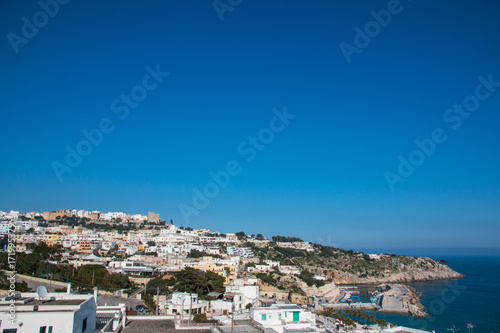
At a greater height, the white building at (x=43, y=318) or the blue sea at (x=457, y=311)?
the white building at (x=43, y=318)

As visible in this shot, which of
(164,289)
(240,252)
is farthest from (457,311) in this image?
(164,289)

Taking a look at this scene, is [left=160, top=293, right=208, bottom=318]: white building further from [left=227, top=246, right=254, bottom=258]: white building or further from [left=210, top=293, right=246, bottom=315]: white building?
[left=227, top=246, right=254, bottom=258]: white building

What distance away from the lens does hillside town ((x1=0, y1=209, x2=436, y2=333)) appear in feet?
33.6

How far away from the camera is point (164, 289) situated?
27766mm

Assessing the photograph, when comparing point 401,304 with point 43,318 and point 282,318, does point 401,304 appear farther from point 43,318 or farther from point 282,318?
point 43,318

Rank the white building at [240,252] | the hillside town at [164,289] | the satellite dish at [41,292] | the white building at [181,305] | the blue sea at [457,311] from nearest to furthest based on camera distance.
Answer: the satellite dish at [41,292] < the hillside town at [164,289] < the white building at [181,305] < the blue sea at [457,311] < the white building at [240,252]

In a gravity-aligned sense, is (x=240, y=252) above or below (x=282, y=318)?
above

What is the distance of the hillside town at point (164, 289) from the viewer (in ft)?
33.6

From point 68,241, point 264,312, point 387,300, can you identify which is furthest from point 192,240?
point 264,312

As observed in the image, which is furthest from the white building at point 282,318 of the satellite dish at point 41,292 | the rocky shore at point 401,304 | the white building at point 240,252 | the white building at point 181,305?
the white building at point 240,252

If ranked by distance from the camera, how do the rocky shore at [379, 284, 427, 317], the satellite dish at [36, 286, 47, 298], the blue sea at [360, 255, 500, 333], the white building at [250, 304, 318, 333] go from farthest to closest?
the rocky shore at [379, 284, 427, 317] < the blue sea at [360, 255, 500, 333] < the white building at [250, 304, 318, 333] < the satellite dish at [36, 286, 47, 298]

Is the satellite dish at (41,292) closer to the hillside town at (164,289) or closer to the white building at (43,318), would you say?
the hillside town at (164,289)

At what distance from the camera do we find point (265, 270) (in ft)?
155

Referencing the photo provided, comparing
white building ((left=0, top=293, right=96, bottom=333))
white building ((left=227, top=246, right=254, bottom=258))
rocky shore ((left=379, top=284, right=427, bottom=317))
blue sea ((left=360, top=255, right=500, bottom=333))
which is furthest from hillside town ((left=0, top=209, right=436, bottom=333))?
blue sea ((left=360, top=255, right=500, bottom=333))
